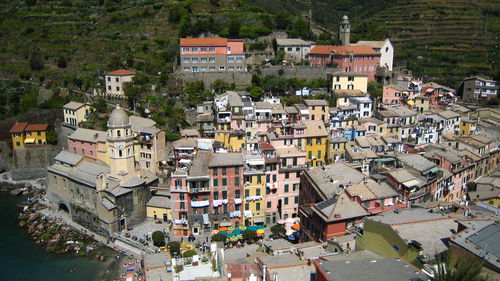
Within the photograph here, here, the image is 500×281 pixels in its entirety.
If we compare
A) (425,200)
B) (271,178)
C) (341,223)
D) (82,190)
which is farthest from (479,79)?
(82,190)

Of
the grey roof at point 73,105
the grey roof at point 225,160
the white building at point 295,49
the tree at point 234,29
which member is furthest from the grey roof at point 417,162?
the grey roof at point 73,105

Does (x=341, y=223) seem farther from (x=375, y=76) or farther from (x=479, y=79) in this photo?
(x=479, y=79)

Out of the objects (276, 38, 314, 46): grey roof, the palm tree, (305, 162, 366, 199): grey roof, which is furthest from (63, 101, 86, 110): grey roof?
the palm tree

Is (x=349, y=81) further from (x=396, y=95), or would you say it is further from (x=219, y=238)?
(x=219, y=238)

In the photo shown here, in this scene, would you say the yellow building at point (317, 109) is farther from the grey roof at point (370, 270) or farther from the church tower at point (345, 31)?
the grey roof at point (370, 270)

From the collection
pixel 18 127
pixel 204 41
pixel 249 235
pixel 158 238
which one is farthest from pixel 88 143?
pixel 249 235

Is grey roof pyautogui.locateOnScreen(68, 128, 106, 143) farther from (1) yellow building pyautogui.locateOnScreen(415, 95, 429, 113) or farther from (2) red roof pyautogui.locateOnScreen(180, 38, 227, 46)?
(1) yellow building pyautogui.locateOnScreen(415, 95, 429, 113)
